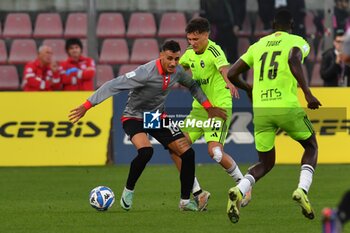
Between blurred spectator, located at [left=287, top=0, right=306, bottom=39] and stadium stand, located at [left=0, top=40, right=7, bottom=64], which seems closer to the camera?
blurred spectator, located at [left=287, top=0, right=306, bottom=39]

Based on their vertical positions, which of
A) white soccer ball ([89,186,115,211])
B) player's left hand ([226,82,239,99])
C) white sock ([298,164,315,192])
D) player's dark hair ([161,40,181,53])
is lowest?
white soccer ball ([89,186,115,211])

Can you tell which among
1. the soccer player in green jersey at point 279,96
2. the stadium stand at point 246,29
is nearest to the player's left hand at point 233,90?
the soccer player in green jersey at point 279,96

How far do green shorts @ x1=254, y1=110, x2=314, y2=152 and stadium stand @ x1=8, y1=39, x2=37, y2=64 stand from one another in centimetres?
1118

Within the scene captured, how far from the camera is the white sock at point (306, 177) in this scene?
10375 mm

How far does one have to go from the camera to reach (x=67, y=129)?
59.3 feet

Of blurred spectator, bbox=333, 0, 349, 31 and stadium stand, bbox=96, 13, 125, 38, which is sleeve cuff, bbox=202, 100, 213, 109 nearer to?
blurred spectator, bbox=333, 0, 349, 31

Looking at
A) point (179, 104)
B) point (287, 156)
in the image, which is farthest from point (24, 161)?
point (287, 156)

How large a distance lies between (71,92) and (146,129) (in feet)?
21.6

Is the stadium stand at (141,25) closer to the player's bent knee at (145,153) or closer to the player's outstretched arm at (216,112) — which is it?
the player's outstretched arm at (216,112)

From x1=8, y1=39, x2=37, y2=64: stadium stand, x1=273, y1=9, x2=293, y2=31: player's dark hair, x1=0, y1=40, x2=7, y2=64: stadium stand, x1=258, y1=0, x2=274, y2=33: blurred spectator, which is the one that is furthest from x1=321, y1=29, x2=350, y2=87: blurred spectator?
x1=273, y1=9, x2=293, y2=31: player's dark hair

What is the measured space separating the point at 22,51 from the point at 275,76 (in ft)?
37.7

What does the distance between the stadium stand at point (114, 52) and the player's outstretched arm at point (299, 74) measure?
36.4ft

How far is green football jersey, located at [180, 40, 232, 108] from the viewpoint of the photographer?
1284 centimetres

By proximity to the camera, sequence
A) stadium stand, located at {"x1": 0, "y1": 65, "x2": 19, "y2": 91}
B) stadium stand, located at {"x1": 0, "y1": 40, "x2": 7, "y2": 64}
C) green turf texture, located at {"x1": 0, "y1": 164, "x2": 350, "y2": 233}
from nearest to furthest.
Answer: green turf texture, located at {"x1": 0, "y1": 164, "x2": 350, "y2": 233} → stadium stand, located at {"x1": 0, "y1": 65, "x2": 19, "y2": 91} → stadium stand, located at {"x1": 0, "y1": 40, "x2": 7, "y2": 64}
